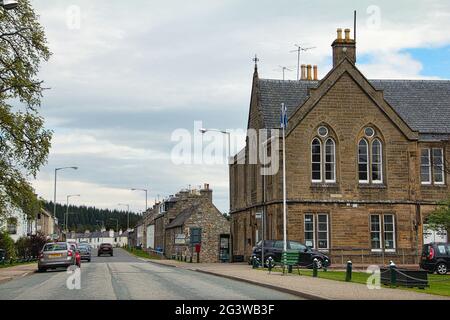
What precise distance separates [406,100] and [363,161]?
6649mm

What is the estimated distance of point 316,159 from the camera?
4172 cm

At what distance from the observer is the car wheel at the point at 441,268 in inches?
1261

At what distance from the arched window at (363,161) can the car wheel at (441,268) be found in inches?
420

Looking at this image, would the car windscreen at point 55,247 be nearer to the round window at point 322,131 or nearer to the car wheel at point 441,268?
the round window at point 322,131

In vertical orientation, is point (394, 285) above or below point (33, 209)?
below

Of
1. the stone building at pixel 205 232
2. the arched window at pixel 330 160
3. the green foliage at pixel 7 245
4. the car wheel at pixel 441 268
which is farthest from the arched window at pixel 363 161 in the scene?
the green foliage at pixel 7 245

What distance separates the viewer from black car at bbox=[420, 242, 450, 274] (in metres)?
32.0

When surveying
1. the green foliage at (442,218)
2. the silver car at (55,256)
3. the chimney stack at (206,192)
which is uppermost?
the chimney stack at (206,192)

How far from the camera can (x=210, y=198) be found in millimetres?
65625
